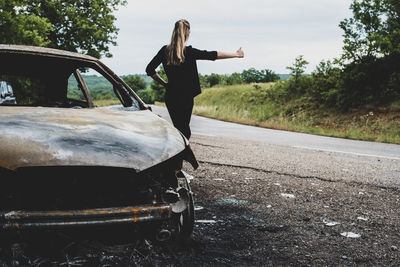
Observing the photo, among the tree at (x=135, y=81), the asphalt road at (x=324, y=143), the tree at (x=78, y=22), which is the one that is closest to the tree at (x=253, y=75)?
the tree at (x=135, y=81)

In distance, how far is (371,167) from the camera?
6.03m

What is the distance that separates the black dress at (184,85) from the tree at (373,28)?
1659cm

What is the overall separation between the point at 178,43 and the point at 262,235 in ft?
7.97

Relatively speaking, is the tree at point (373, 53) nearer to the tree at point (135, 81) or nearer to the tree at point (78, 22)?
the tree at point (78, 22)

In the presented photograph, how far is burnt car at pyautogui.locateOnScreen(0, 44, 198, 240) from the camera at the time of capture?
1.85 meters

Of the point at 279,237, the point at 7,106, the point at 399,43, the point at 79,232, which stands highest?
the point at 399,43

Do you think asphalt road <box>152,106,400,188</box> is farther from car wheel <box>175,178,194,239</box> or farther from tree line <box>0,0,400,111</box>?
tree line <box>0,0,400,111</box>

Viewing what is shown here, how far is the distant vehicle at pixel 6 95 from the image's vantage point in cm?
312

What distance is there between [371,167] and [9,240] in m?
5.71

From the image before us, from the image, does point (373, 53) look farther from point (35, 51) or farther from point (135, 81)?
point (135, 81)

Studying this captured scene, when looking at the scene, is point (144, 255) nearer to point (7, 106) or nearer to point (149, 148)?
point (149, 148)

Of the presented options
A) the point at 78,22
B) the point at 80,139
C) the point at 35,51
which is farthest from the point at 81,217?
the point at 78,22

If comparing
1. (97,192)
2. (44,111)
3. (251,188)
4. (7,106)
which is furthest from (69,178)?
(251,188)

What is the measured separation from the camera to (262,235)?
2.96m
